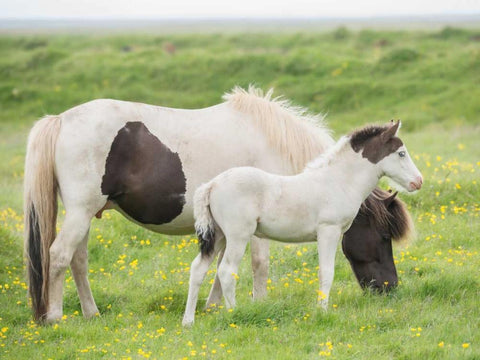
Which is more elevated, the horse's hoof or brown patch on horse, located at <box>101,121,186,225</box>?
brown patch on horse, located at <box>101,121,186,225</box>

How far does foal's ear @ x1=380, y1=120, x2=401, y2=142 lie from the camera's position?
19.7 feet

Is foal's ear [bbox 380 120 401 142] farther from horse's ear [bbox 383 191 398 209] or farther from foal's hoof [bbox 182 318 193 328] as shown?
foal's hoof [bbox 182 318 193 328]

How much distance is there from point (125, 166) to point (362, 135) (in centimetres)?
226

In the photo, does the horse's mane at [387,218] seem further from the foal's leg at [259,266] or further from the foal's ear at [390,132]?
the foal's leg at [259,266]

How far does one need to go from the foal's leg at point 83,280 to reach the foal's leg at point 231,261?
161cm

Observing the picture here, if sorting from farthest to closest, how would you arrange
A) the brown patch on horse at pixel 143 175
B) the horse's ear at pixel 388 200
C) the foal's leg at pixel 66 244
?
the horse's ear at pixel 388 200 → the brown patch on horse at pixel 143 175 → the foal's leg at pixel 66 244

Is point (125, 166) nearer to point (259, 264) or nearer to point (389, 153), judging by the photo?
point (259, 264)

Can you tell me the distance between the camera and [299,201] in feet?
20.1

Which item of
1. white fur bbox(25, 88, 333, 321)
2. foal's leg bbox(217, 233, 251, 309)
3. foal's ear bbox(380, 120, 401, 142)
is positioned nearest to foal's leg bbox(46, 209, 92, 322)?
white fur bbox(25, 88, 333, 321)

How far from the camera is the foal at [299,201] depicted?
604cm

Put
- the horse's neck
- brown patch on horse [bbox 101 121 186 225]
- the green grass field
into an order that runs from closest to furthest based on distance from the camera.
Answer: the green grass field, the horse's neck, brown patch on horse [bbox 101 121 186 225]

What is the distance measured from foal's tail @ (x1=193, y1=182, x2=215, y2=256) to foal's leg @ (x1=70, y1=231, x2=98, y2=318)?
1.47 m

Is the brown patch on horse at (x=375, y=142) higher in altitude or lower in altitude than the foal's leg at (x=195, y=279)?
higher

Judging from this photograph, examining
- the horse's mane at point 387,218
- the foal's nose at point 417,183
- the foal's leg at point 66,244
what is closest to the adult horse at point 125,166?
the foal's leg at point 66,244
